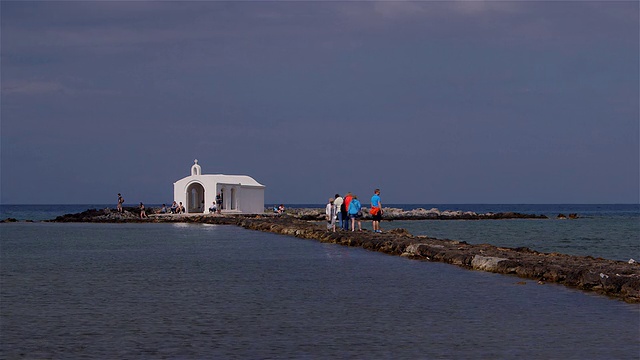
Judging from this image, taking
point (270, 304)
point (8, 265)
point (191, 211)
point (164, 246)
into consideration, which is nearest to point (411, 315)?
point (270, 304)

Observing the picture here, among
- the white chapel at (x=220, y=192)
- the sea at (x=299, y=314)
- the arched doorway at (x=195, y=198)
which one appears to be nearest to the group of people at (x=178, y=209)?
the white chapel at (x=220, y=192)

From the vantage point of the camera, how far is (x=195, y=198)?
7025cm

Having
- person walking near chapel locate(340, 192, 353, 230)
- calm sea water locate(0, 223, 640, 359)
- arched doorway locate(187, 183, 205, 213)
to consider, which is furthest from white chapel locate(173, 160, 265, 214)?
calm sea water locate(0, 223, 640, 359)

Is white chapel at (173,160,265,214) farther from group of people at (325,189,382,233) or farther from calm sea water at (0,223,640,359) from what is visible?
calm sea water at (0,223,640,359)

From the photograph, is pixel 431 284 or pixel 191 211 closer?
pixel 431 284

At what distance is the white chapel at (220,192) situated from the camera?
63.1m

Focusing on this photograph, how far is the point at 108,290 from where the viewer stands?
1515cm

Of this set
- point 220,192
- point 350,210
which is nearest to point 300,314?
point 350,210

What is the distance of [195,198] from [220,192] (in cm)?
737

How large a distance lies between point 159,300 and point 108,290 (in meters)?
1.87

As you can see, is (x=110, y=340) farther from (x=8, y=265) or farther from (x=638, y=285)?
(x=8, y=265)

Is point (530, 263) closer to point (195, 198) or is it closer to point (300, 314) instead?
point (300, 314)

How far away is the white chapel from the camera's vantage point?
63062mm

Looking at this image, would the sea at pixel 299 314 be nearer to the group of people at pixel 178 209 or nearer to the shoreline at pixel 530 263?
the shoreline at pixel 530 263
